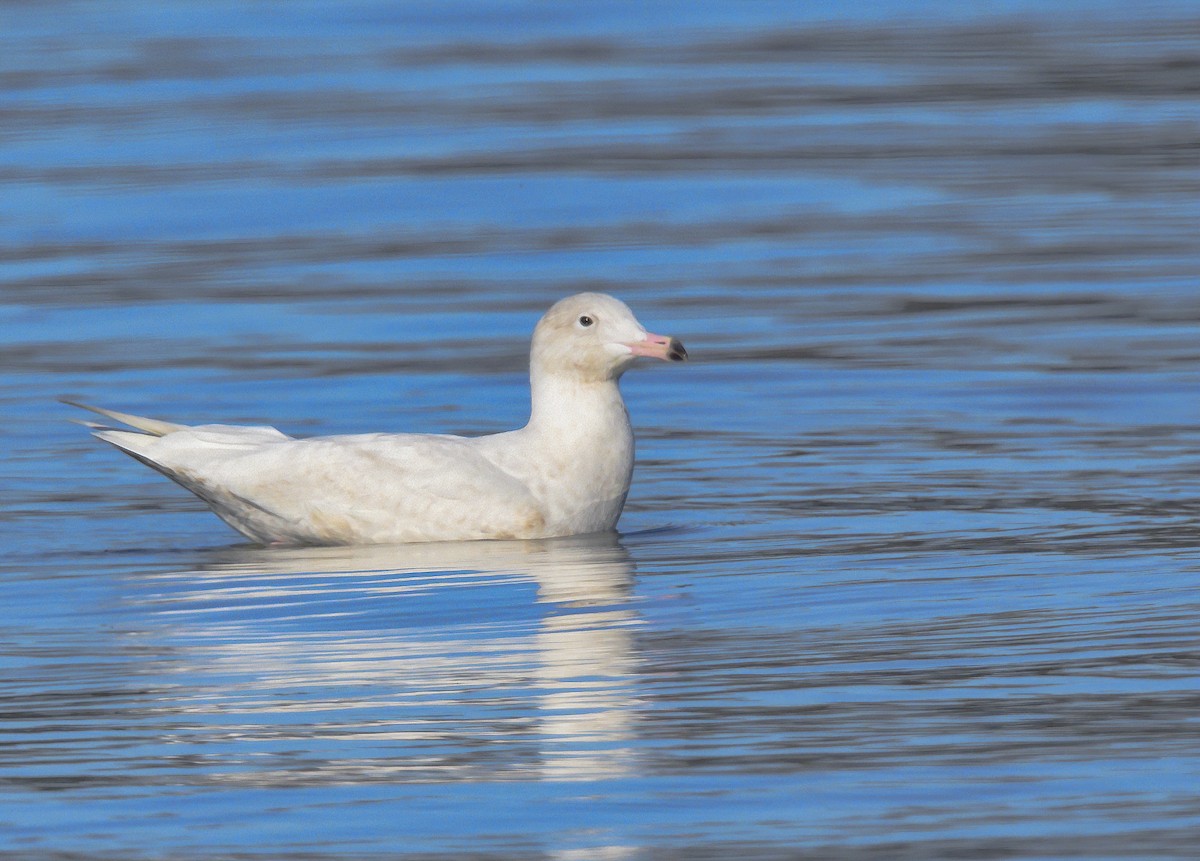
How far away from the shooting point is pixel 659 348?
1099cm

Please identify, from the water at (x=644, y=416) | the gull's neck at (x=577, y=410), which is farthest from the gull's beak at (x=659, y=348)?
the water at (x=644, y=416)

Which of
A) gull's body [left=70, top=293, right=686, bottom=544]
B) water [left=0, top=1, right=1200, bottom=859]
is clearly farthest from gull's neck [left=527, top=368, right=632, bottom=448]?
water [left=0, top=1, right=1200, bottom=859]

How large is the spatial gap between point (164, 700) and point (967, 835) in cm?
261

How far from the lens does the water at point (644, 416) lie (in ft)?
23.0

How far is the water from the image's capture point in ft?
23.0

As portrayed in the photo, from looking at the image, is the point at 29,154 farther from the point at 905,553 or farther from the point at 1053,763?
the point at 1053,763

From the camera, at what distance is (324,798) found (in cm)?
Answer: 688

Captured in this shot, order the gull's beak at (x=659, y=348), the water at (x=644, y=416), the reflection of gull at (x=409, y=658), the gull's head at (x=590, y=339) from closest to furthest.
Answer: the water at (x=644, y=416)
the reflection of gull at (x=409, y=658)
the gull's beak at (x=659, y=348)
the gull's head at (x=590, y=339)

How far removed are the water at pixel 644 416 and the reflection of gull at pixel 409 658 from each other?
0.03 m

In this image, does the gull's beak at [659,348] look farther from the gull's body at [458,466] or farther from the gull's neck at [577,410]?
the gull's neck at [577,410]

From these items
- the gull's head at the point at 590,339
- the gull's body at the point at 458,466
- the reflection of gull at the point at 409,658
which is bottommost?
the reflection of gull at the point at 409,658

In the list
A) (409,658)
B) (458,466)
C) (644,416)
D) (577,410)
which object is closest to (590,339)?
(577,410)

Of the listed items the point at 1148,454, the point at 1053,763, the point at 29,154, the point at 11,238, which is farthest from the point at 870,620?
the point at 29,154

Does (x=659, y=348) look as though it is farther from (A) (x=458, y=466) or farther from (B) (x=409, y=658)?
(B) (x=409, y=658)
